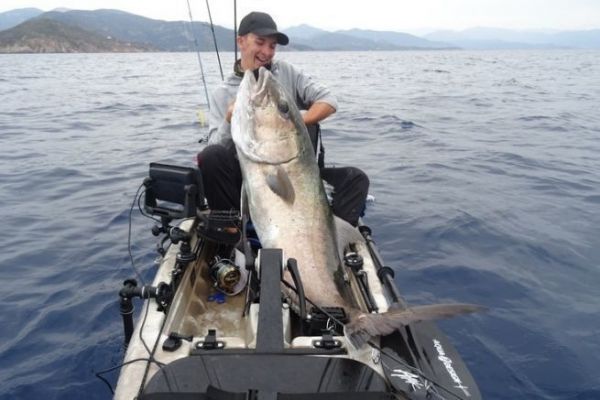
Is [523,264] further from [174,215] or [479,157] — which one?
[479,157]

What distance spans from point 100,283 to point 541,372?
16.4ft

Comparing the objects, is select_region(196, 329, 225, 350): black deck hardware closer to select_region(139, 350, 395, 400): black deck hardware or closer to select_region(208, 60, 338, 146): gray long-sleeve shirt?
select_region(139, 350, 395, 400): black deck hardware

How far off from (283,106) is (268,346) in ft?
6.76

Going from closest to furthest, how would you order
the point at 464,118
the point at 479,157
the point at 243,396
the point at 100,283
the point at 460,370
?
1. the point at 243,396
2. the point at 460,370
3. the point at 100,283
4. the point at 479,157
5. the point at 464,118

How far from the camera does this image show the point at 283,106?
4062 millimetres

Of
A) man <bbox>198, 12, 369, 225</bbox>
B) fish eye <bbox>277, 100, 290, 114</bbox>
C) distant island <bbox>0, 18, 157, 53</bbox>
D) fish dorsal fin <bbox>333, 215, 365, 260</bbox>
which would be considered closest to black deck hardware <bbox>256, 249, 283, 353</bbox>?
fish dorsal fin <bbox>333, 215, 365, 260</bbox>

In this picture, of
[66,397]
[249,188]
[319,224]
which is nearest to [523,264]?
[319,224]

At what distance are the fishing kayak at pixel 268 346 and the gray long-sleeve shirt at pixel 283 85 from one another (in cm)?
87

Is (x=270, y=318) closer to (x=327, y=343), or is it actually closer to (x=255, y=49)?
(x=327, y=343)

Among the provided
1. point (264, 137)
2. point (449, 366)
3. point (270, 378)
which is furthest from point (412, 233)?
point (270, 378)

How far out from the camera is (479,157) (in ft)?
40.7

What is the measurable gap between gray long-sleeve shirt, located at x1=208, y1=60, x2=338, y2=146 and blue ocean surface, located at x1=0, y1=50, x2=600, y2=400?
230 cm

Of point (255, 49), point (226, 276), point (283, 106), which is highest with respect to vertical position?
point (255, 49)

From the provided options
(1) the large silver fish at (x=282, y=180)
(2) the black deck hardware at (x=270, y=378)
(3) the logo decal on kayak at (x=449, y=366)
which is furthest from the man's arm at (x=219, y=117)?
(3) the logo decal on kayak at (x=449, y=366)
